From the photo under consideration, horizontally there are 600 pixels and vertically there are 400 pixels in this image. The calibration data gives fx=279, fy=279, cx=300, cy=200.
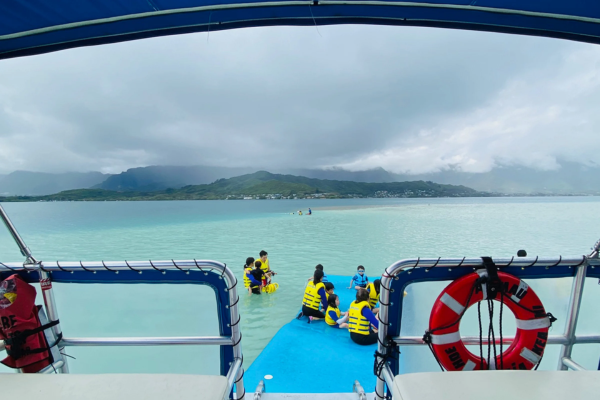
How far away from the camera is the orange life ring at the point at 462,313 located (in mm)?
1437

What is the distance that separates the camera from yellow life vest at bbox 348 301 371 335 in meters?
3.41

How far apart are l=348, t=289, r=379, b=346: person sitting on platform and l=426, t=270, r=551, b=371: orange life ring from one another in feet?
6.36

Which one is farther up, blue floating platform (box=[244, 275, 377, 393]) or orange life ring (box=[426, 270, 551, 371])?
orange life ring (box=[426, 270, 551, 371])

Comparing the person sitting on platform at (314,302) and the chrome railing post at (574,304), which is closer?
the chrome railing post at (574,304)

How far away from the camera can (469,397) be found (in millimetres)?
1052

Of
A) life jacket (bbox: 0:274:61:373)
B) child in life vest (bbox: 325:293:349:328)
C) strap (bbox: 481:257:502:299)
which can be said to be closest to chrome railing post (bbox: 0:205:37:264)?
life jacket (bbox: 0:274:61:373)

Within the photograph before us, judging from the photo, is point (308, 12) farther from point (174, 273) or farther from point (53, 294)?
point (53, 294)

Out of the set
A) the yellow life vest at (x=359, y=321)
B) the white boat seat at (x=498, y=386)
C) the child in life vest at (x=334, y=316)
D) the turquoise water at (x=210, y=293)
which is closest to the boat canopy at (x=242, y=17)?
the turquoise water at (x=210, y=293)

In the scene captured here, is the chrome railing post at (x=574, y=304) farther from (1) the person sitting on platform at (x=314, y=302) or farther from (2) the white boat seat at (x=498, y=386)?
(1) the person sitting on platform at (x=314, y=302)

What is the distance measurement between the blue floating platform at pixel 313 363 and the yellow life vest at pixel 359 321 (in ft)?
0.61

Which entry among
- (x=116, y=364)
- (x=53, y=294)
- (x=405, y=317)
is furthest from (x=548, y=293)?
(x=53, y=294)

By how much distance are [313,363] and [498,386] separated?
224 centimetres

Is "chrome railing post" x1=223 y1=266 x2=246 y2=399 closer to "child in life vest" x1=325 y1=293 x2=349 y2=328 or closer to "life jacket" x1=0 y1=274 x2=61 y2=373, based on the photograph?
"life jacket" x1=0 y1=274 x2=61 y2=373

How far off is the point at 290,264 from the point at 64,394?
31.1 feet
